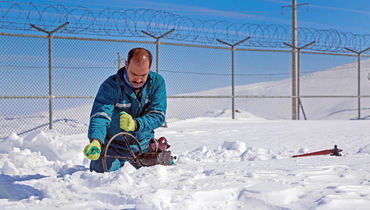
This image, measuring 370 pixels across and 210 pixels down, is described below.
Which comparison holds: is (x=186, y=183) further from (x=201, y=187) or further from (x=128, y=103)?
(x=128, y=103)

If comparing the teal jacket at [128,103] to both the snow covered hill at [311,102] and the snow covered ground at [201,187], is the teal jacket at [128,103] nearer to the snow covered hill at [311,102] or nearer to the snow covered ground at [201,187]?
the snow covered ground at [201,187]

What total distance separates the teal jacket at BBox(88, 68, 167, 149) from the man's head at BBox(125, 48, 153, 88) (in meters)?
0.19

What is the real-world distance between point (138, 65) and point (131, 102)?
1.61ft

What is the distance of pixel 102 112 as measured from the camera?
3566 millimetres

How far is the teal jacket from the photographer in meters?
3.60

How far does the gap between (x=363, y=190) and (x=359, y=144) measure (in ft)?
16.6

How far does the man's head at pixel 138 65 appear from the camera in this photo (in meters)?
3.43

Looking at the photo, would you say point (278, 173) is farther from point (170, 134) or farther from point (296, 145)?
point (170, 134)

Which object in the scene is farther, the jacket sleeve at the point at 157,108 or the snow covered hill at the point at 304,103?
the snow covered hill at the point at 304,103

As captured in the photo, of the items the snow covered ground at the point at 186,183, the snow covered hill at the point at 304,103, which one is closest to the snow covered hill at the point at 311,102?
the snow covered hill at the point at 304,103

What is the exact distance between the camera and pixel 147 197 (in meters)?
2.72

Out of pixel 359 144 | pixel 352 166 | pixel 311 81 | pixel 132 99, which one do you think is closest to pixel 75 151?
pixel 132 99

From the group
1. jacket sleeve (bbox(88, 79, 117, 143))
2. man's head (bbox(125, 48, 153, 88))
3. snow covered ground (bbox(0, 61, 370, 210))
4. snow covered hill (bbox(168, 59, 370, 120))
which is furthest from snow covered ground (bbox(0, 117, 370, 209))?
snow covered hill (bbox(168, 59, 370, 120))

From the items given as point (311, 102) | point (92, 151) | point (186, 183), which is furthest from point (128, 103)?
point (311, 102)
